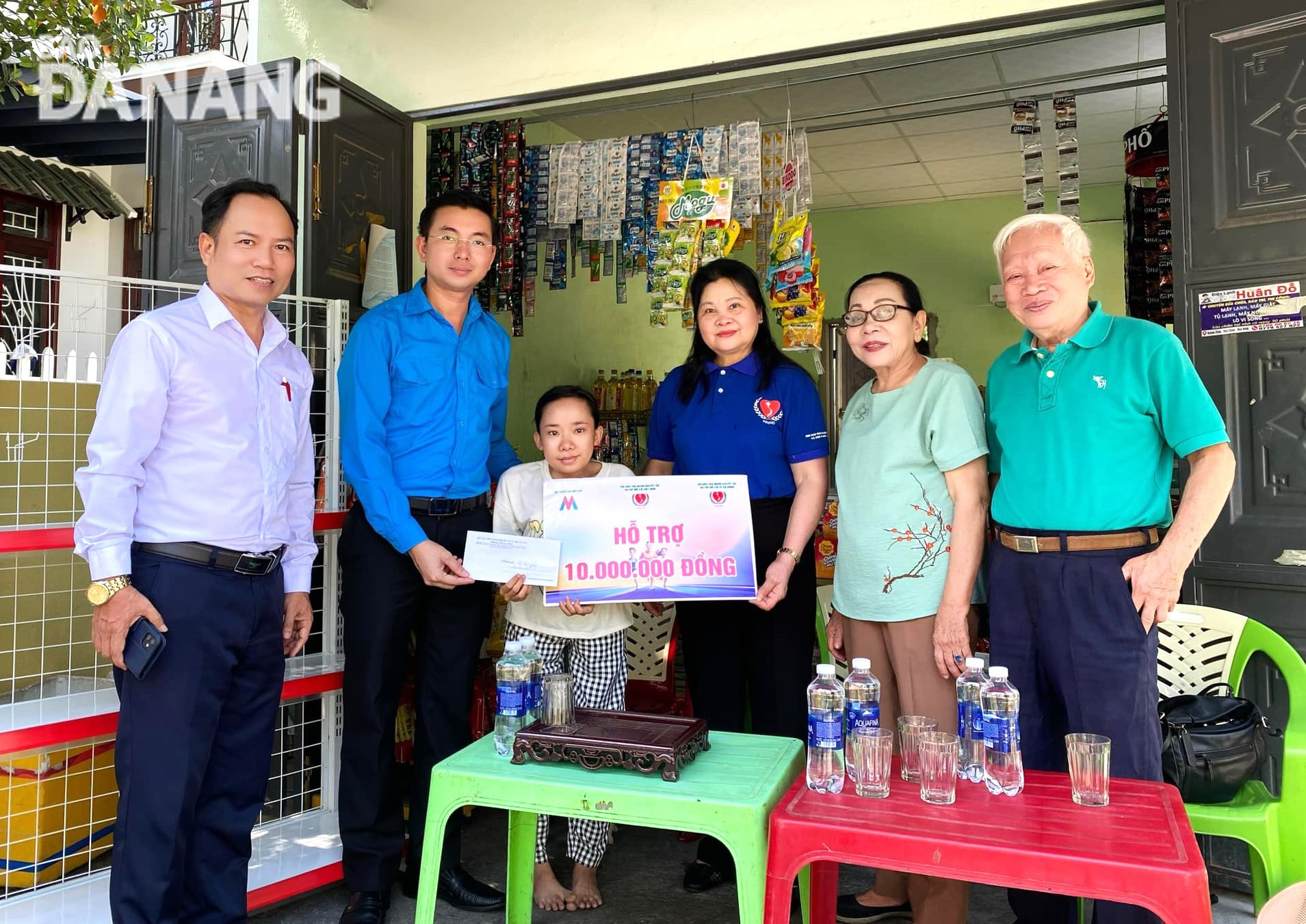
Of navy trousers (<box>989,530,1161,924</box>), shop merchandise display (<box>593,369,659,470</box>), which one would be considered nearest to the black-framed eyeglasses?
navy trousers (<box>989,530,1161,924</box>)

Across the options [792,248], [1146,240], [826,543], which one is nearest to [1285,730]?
[826,543]

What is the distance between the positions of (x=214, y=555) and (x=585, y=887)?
1.47 meters

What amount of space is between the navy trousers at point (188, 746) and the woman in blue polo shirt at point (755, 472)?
130 cm

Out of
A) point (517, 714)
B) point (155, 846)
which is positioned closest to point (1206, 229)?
point (517, 714)

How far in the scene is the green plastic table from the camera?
173 centimetres

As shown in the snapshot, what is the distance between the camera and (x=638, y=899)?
9.22ft

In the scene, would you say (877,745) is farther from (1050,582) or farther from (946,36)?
(946,36)

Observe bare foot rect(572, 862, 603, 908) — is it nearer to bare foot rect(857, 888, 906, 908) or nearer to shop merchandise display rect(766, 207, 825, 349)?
bare foot rect(857, 888, 906, 908)

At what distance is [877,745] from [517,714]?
2.77ft

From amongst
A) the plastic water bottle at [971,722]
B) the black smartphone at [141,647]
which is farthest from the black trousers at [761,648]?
the black smartphone at [141,647]

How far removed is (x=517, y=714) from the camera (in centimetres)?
213

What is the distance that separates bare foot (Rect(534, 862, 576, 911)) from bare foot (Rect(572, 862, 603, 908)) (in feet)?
0.06

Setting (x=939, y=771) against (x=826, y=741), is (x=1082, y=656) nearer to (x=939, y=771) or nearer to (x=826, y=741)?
(x=939, y=771)

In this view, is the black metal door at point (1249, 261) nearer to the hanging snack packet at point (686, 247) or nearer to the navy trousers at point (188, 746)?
the hanging snack packet at point (686, 247)
